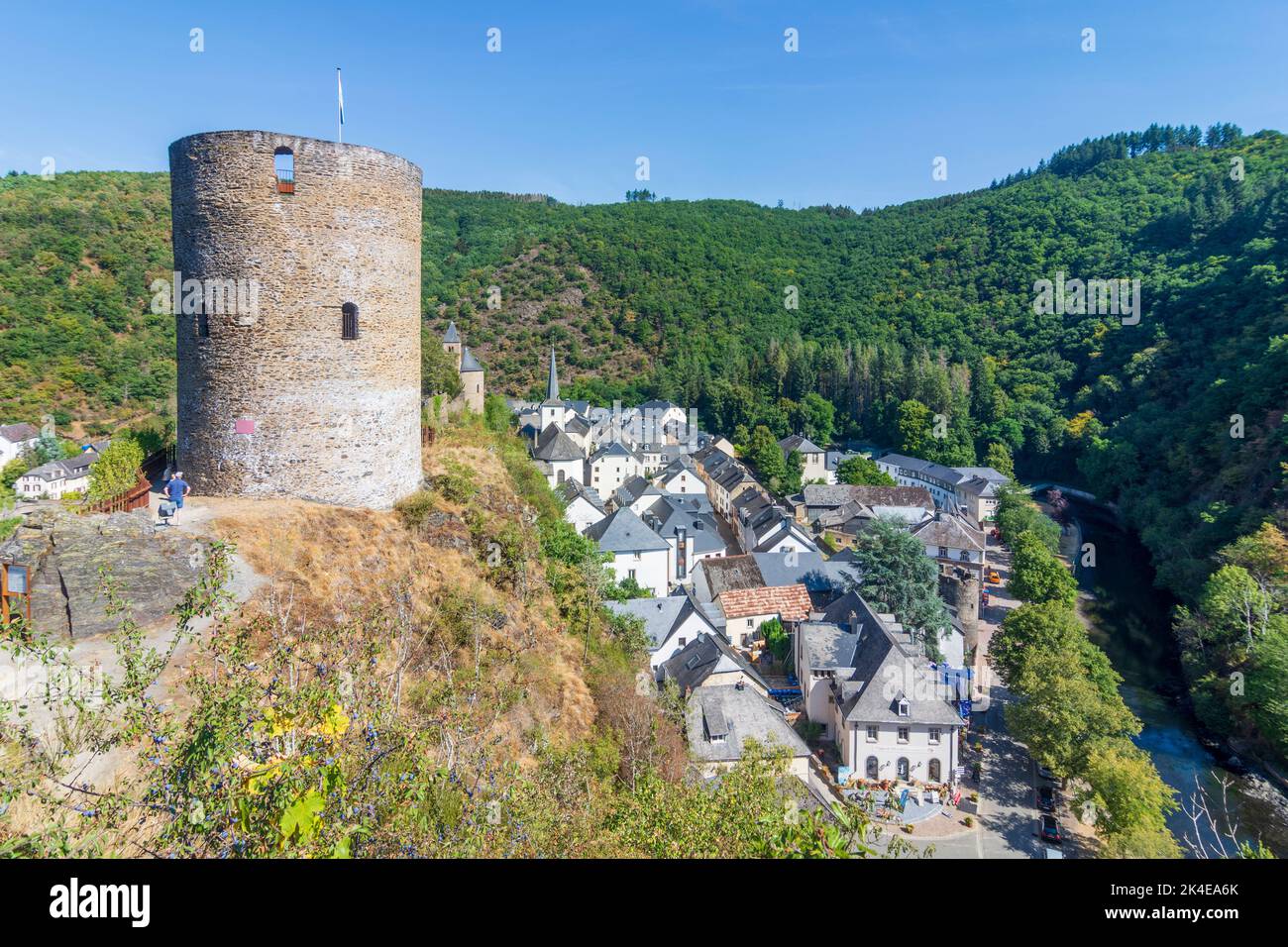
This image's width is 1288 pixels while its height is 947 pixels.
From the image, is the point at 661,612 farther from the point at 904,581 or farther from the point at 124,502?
the point at 124,502

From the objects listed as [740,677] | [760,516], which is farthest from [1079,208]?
[740,677]

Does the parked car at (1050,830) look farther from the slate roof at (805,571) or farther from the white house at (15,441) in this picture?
the white house at (15,441)

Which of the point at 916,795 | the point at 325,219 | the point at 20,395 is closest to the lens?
the point at 325,219

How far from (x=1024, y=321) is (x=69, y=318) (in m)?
97.9

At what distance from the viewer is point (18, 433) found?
42562 mm

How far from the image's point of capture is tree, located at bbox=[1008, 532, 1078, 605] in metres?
37.4

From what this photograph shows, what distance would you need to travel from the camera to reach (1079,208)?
332 feet

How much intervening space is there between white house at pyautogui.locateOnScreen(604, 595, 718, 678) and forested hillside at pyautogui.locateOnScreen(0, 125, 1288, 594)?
28.9m

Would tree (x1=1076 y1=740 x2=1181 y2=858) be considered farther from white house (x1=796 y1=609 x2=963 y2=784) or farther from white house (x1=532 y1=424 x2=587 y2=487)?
white house (x1=532 y1=424 x2=587 y2=487)

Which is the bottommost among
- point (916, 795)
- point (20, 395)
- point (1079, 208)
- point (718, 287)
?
point (916, 795)

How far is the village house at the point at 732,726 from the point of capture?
21750 millimetres

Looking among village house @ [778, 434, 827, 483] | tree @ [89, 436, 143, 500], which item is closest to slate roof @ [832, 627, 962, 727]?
tree @ [89, 436, 143, 500]

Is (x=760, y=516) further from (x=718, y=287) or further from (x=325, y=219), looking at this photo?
(x=718, y=287)

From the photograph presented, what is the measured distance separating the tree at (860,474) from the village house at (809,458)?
3.18 metres
